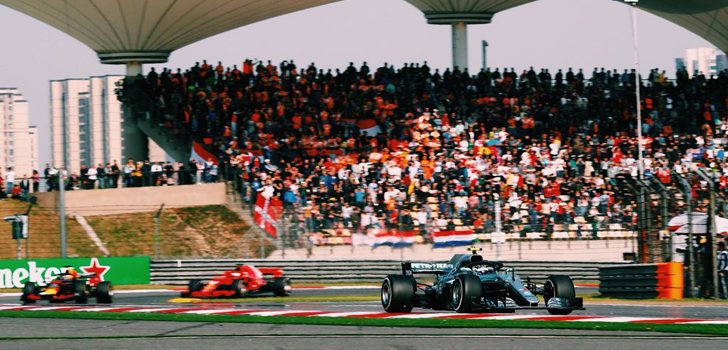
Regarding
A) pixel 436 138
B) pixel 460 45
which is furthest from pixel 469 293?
pixel 460 45

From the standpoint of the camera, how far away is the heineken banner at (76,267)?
2981 cm

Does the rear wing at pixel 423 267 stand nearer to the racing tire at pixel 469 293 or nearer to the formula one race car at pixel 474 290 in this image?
the formula one race car at pixel 474 290

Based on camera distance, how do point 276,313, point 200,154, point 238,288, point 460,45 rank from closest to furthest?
1. point 276,313
2. point 238,288
3. point 200,154
4. point 460,45

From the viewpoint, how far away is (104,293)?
78.0 feet

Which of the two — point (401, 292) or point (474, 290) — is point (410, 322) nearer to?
point (474, 290)

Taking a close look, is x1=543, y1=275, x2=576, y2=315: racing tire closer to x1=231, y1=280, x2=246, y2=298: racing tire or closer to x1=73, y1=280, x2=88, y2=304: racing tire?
x1=231, y1=280, x2=246, y2=298: racing tire

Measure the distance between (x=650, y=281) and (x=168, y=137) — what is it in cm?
1894

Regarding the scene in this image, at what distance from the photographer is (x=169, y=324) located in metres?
18.4

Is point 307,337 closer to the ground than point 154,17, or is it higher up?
closer to the ground

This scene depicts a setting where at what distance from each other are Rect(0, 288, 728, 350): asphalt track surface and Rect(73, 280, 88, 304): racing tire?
418cm

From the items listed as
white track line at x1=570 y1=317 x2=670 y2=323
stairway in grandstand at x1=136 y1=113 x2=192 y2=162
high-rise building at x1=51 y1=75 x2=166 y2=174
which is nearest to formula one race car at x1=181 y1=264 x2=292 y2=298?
white track line at x1=570 y1=317 x2=670 y2=323

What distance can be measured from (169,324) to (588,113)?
2354 cm

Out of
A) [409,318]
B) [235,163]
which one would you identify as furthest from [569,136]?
[409,318]

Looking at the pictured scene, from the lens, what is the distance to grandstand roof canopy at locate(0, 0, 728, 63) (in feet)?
132
